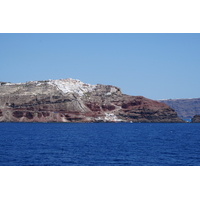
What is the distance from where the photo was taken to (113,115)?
160 m

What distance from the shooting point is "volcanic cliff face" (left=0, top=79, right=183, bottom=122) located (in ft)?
488

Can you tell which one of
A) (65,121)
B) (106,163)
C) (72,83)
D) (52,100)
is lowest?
(106,163)

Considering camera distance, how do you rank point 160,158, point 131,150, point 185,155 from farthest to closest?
1. point 131,150
2. point 185,155
3. point 160,158

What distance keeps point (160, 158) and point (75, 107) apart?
368 ft

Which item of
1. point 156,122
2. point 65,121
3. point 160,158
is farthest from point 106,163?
point 156,122

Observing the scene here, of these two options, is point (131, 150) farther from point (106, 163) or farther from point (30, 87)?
A: point (30, 87)

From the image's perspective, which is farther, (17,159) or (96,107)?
(96,107)

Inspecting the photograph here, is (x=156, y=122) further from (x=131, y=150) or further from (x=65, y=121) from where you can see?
(x=131, y=150)

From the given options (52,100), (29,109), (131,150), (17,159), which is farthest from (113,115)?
(17,159)

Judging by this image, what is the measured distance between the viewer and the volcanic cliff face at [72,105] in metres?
149

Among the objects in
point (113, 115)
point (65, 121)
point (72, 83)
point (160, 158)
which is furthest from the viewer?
point (72, 83)

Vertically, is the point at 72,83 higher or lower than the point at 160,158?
higher

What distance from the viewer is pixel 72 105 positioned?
500ft

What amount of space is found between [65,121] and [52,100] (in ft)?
44.6
